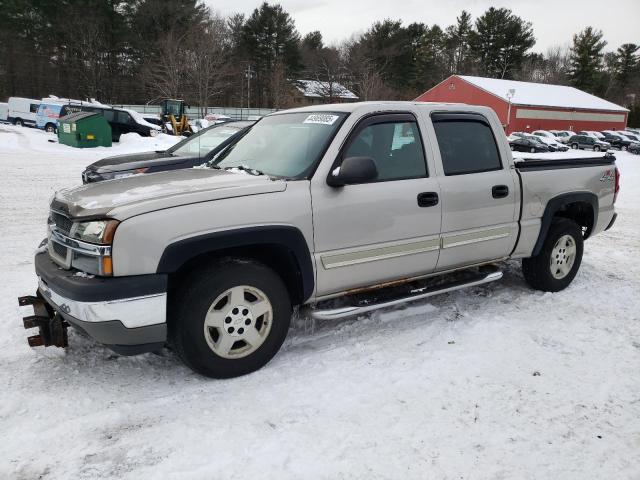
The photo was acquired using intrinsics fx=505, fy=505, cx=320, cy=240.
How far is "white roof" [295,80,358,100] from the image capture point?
205ft

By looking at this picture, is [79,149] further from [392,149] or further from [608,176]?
[608,176]

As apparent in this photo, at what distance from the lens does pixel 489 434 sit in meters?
2.94

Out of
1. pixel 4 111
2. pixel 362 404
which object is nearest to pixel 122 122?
pixel 4 111

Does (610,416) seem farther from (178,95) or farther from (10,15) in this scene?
(10,15)

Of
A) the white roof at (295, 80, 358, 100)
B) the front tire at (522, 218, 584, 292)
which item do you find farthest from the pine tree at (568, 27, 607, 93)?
the front tire at (522, 218, 584, 292)

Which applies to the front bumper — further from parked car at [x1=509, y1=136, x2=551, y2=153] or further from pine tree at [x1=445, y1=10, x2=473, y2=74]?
pine tree at [x1=445, y1=10, x2=473, y2=74]

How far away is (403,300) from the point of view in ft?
13.3

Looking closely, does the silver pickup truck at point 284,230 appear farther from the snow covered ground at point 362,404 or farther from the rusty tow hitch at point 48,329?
the snow covered ground at point 362,404

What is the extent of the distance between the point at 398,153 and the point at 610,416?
7.71 ft

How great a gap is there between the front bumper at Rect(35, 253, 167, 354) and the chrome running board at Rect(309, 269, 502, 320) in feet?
3.73

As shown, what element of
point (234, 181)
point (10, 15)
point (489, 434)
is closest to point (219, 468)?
point (489, 434)

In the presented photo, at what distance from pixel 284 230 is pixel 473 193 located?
6.12 feet

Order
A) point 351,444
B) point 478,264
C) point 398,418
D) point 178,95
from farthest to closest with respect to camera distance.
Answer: point 178,95
point 478,264
point 398,418
point 351,444

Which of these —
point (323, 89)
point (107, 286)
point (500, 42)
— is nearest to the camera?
point (107, 286)
